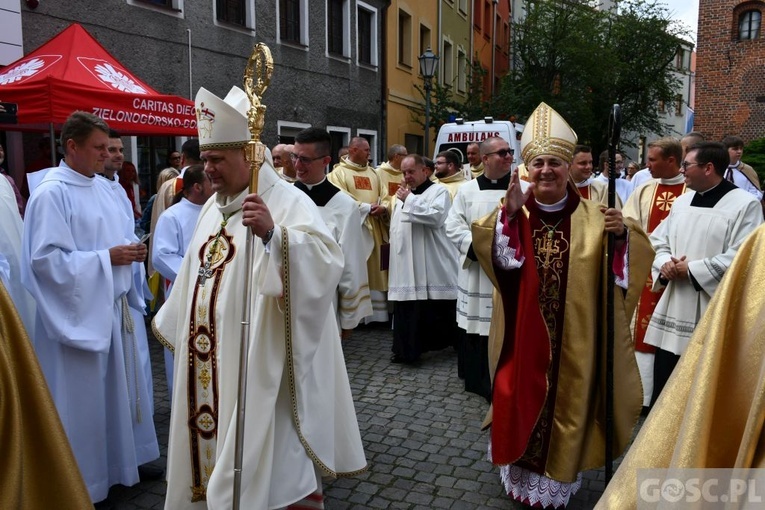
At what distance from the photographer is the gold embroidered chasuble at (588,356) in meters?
A: 3.63

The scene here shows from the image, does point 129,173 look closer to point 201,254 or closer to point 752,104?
point 201,254

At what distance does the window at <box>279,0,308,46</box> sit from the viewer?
15.0m

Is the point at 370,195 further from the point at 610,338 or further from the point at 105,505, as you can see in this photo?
the point at 610,338

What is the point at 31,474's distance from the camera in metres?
2.09

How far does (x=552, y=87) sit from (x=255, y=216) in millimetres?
25016

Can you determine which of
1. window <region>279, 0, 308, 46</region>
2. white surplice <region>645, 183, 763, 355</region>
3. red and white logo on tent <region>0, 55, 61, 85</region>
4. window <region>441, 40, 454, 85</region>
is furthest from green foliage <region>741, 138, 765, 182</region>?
red and white logo on tent <region>0, 55, 61, 85</region>

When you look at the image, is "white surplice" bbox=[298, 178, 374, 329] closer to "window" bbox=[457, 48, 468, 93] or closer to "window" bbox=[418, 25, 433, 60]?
"window" bbox=[418, 25, 433, 60]

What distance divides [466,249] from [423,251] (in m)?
1.78

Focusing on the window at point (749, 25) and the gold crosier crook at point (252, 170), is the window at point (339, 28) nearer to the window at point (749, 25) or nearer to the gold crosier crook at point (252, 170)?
the gold crosier crook at point (252, 170)

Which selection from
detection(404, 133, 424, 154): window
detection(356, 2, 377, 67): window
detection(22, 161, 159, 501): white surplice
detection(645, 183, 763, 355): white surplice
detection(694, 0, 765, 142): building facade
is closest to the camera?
detection(22, 161, 159, 501): white surplice

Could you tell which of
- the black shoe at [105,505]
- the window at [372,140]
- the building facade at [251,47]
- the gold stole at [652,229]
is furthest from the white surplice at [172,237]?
the window at [372,140]

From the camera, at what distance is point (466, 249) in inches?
218

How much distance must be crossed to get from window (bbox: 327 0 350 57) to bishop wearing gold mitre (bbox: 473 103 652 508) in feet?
46.7

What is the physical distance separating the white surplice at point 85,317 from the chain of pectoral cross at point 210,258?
0.87 metres
